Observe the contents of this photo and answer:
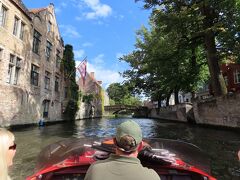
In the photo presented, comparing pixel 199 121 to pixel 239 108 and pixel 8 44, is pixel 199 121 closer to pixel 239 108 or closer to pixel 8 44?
pixel 239 108

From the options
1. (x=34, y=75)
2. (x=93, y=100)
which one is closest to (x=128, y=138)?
(x=34, y=75)

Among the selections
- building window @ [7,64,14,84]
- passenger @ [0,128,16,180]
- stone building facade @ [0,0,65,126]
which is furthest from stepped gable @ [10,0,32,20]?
passenger @ [0,128,16,180]

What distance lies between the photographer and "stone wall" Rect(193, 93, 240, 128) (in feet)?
53.9

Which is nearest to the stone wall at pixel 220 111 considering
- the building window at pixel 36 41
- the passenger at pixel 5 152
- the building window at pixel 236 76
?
the building window at pixel 36 41

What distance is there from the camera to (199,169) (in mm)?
2934

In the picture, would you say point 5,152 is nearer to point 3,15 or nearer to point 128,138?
point 128,138

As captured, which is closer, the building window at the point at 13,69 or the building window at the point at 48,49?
the building window at the point at 13,69

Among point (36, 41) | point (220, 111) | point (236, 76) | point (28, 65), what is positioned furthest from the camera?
point (236, 76)

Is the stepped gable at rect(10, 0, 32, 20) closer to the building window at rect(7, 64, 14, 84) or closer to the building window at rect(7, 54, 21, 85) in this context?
the building window at rect(7, 54, 21, 85)

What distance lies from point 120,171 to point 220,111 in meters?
18.1

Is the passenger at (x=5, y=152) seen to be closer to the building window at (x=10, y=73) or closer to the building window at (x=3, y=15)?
the building window at (x=3, y=15)

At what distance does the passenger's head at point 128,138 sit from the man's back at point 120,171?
72mm

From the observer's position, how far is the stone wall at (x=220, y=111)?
16.4 metres

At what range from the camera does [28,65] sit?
831 inches
